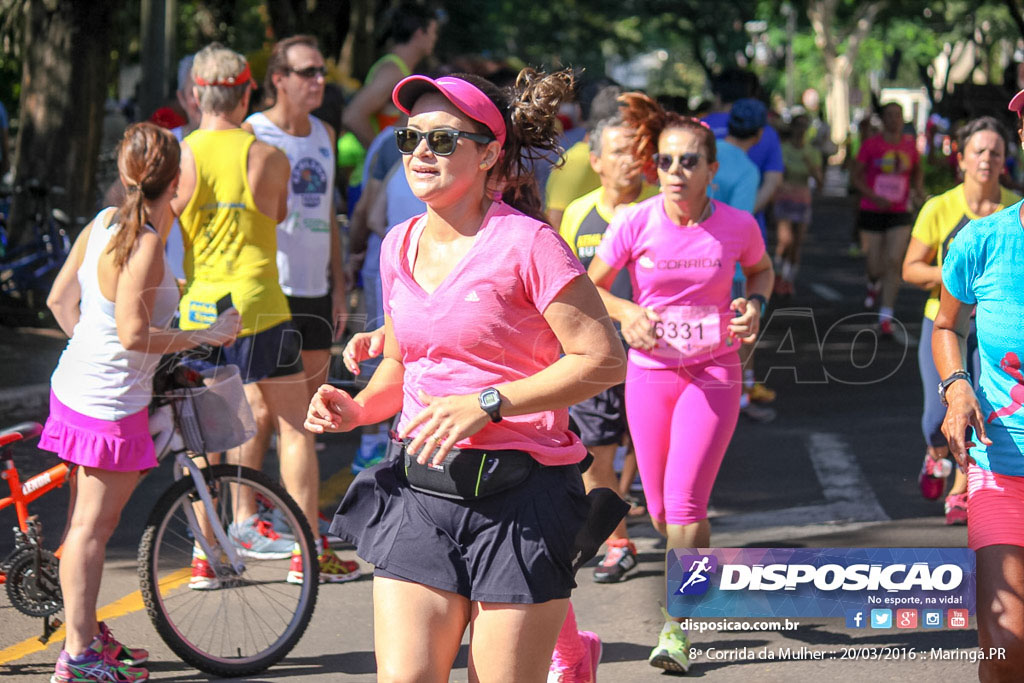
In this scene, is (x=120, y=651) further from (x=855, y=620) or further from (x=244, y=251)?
(x=855, y=620)

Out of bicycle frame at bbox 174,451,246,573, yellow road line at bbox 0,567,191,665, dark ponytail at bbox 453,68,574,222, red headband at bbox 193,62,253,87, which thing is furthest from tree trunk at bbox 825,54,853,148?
dark ponytail at bbox 453,68,574,222

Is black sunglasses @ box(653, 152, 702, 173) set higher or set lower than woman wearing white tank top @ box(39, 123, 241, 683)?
higher

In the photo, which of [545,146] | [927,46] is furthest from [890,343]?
[927,46]

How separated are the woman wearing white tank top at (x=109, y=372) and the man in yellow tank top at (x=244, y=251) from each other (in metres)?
0.98

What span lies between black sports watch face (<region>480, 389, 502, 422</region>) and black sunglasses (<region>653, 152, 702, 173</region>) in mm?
2448

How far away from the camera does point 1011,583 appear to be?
3705mm

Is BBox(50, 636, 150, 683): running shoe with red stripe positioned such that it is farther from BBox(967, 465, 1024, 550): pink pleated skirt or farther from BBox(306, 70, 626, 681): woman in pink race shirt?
BBox(967, 465, 1024, 550): pink pleated skirt

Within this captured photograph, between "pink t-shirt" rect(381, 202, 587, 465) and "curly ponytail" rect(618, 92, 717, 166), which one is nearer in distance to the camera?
"pink t-shirt" rect(381, 202, 587, 465)

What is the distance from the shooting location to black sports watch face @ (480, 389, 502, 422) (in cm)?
323

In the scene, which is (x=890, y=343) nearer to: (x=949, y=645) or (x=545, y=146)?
(x=949, y=645)

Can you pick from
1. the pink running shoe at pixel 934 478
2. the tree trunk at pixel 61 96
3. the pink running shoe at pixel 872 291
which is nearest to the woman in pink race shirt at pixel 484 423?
the pink running shoe at pixel 934 478

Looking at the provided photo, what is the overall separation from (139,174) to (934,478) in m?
4.26

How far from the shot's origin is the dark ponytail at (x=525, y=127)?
11.8ft

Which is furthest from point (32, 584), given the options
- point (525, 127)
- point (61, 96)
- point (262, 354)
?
point (61, 96)
